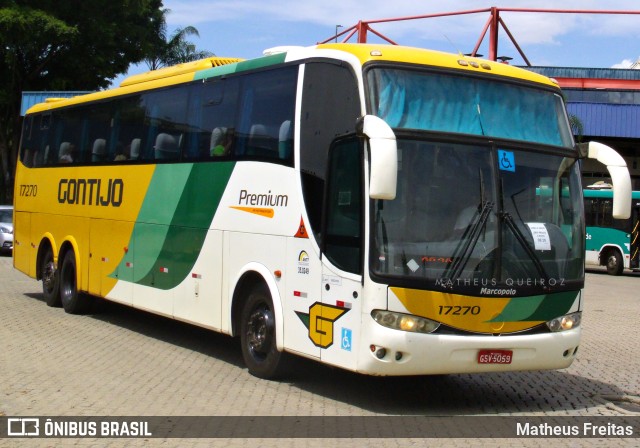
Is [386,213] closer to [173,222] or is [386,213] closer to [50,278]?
[173,222]

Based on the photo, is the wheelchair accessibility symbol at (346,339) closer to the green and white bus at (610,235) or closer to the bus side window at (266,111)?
the bus side window at (266,111)

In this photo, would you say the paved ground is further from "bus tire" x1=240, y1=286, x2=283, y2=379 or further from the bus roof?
the bus roof

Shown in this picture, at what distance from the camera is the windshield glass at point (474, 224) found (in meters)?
8.79

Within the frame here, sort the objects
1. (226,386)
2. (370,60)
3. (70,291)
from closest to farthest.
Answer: (370,60), (226,386), (70,291)

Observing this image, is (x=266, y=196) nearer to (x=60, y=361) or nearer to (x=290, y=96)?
(x=290, y=96)

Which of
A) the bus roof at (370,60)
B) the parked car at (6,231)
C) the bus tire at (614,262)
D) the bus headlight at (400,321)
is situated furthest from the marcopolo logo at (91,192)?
the bus tire at (614,262)

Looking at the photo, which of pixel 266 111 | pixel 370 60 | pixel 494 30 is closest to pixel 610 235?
pixel 494 30

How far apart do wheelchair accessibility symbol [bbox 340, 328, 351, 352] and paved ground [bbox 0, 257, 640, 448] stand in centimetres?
60

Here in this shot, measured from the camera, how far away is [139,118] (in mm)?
14422

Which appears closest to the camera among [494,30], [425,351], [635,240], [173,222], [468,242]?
[425,351]

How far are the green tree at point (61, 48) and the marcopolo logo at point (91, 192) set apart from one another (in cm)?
2953

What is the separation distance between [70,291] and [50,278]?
930mm

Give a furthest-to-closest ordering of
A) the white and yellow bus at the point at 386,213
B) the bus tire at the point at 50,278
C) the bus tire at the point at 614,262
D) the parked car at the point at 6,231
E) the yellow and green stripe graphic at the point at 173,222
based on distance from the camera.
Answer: the bus tire at the point at 614,262 → the parked car at the point at 6,231 → the bus tire at the point at 50,278 → the yellow and green stripe graphic at the point at 173,222 → the white and yellow bus at the point at 386,213

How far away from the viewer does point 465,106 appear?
372 inches
